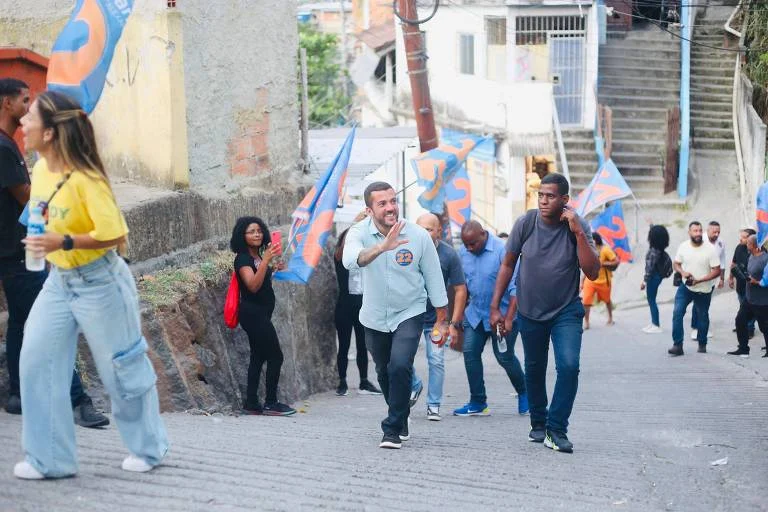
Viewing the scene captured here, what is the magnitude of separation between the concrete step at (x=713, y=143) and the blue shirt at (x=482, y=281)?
60.8ft

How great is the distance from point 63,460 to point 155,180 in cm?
494

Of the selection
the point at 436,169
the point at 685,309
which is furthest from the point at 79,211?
the point at 685,309

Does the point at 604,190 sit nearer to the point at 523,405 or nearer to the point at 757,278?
the point at 757,278

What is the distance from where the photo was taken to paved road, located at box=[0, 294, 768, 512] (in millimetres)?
5277

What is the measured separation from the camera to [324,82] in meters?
37.6

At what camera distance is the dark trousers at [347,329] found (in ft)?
35.5

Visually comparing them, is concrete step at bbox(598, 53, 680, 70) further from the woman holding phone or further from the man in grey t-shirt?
the man in grey t-shirt

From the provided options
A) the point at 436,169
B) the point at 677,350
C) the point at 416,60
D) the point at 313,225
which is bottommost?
the point at 677,350

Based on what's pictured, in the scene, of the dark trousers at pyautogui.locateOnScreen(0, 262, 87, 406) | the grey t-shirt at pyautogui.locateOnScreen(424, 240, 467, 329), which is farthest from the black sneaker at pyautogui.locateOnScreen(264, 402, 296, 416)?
the dark trousers at pyautogui.locateOnScreen(0, 262, 87, 406)

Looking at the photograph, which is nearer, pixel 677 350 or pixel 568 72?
pixel 677 350

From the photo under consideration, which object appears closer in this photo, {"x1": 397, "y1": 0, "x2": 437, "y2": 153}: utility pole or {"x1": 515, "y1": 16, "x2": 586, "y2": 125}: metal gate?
{"x1": 397, "y1": 0, "x2": 437, "y2": 153}: utility pole

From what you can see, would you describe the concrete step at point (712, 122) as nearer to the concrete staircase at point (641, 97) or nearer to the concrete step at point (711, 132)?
the concrete step at point (711, 132)

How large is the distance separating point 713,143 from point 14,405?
22272 mm

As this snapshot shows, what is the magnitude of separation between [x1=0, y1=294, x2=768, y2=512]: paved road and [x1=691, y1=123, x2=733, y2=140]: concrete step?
17037mm
